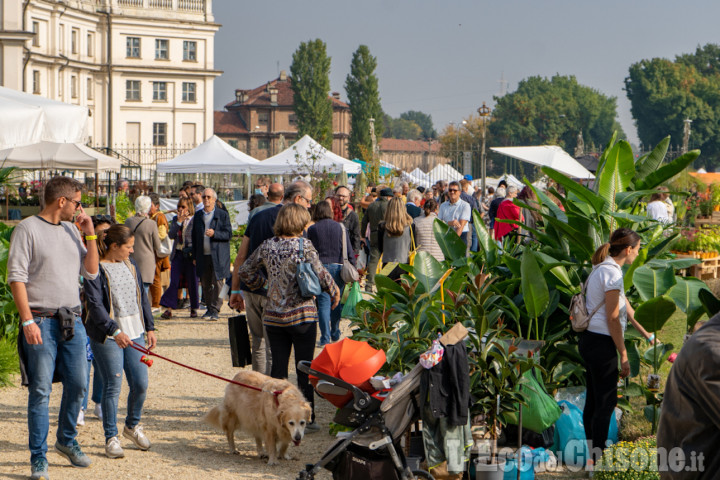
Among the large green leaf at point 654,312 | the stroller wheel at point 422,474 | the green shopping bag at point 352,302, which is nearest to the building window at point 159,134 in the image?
the green shopping bag at point 352,302

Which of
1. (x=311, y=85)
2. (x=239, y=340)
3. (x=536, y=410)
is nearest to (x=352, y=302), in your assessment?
(x=239, y=340)

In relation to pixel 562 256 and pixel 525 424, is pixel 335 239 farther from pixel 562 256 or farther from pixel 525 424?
pixel 525 424

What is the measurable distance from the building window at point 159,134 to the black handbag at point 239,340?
5983cm

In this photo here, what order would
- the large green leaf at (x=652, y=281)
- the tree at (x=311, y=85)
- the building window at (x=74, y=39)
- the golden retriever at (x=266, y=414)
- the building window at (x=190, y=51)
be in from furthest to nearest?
the tree at (x=311, y=85) < the building window at (x=190, y=51) < the building window at (x=74, y=39) < the large green leaf at (x=652, y=281) < the golden retriever at (x=266, y=414)

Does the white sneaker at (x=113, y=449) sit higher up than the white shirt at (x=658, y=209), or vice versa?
the white shirt at (x=658, y=209)

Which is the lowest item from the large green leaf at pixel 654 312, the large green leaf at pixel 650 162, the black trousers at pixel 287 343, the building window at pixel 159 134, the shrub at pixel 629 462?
the shrub at pixel 629 462

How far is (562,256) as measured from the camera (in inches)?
277

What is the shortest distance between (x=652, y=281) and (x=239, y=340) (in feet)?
10.8

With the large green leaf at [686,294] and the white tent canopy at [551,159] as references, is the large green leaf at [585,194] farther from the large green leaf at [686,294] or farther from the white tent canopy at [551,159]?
the white tent canopy at [551,159]

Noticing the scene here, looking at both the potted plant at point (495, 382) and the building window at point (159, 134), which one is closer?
the potted plant at point (495, 382)

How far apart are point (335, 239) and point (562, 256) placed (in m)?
2.87

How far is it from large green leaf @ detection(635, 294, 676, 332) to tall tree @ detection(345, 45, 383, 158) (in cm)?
7323

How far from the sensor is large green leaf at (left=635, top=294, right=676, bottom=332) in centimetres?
595

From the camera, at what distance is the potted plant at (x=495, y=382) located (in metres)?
5.59
